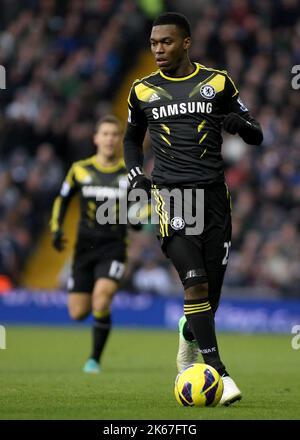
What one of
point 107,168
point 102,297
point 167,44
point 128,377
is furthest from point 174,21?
point 107,168

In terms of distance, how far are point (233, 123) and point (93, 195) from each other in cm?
491

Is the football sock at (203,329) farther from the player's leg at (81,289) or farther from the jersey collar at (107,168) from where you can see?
the jersey collar at (107,168)

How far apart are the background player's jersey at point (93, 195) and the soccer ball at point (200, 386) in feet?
16.3

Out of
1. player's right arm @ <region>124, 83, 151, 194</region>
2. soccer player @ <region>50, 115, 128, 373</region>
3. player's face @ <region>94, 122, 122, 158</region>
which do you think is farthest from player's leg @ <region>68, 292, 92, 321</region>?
player's right arm @ <region>124, 83, 151, 194</region>

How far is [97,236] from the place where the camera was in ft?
39.8

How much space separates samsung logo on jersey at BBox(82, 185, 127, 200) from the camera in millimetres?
12219

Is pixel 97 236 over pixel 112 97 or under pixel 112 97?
under

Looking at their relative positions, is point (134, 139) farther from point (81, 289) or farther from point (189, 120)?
point (81, 289)

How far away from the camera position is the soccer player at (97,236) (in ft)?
38.6

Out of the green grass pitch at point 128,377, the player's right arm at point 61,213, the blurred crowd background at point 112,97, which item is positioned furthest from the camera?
the blurred crowd background at point 112,97

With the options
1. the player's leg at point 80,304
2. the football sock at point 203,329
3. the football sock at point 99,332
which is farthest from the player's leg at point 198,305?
the player's leg at point 80,304

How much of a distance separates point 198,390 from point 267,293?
11900 mm

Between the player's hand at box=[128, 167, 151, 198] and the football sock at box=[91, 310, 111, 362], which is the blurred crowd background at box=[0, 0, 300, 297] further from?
the player's hand at box=[128, 167, 151, 198]
